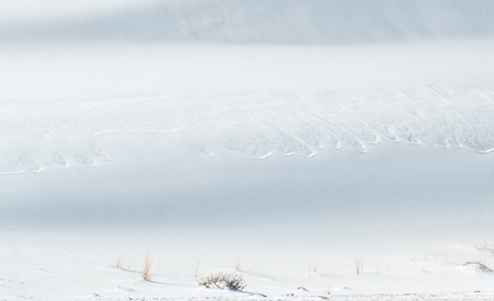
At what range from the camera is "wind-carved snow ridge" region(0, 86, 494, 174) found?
36.3 feet

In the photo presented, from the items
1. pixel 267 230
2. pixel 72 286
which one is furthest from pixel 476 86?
pixel 72 286

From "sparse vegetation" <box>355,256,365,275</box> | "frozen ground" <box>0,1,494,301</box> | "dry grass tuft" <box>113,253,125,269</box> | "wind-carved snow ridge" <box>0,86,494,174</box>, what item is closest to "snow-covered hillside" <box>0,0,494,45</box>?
"frozen ground" <box>0,1,494,301</box>

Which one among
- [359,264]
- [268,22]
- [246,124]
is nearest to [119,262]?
[359,264]

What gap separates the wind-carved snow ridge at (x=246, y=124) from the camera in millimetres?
11062

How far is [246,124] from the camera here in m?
11.9

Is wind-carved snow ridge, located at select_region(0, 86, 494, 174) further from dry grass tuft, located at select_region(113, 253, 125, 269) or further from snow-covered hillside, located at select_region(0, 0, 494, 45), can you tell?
snow-covered hillside, located at select_region(0, 0, 494, 45)

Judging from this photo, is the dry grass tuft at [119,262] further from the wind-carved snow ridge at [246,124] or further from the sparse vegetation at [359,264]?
the wind-carved snow ridge at [246,124]

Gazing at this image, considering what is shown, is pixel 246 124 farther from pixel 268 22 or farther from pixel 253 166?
pixel 268 22

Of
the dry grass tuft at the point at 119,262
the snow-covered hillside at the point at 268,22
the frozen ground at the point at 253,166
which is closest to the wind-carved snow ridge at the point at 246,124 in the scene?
the frozen ground at the point at 253,166

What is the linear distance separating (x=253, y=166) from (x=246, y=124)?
120 cm

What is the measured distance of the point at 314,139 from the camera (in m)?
11.6

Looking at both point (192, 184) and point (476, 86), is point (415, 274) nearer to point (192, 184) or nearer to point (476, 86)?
point (192, 184)

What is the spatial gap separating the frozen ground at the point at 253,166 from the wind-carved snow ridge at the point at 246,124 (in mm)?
34

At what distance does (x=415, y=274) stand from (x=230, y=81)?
685cm
